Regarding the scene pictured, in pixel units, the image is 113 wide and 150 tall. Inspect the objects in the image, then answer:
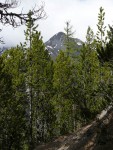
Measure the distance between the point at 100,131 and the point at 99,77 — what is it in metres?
24.1

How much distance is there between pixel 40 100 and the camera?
3862 centimetres

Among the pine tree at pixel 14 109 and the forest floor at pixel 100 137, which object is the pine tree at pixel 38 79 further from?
the forest floor at pixel 100 137

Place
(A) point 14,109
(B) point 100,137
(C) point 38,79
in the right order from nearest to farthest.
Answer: (B) point 100,137 < (A) point 14,109 < (C) point 38,79

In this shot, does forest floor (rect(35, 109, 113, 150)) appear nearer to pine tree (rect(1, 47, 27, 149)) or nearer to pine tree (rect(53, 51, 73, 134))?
pine tree (rect(1, 47, 27, 149))

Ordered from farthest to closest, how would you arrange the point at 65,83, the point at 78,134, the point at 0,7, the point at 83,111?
the point at 65,83, the point at 78,134, the point at 83,111, the point at 0,7

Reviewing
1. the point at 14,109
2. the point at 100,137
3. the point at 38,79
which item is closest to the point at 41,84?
the point at 38,79

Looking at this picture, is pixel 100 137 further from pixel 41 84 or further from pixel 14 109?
pixel 41 84

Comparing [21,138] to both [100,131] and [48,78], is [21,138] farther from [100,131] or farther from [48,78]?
[100,131]

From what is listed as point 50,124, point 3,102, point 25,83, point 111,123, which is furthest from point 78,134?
point 50,124

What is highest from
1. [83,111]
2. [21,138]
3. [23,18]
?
[23,18]

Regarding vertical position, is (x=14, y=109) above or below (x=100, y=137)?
above

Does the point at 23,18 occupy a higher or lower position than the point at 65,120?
higher

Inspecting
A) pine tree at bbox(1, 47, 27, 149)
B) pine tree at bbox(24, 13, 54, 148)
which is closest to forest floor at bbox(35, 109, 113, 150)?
pine tree at bbox(1, 47, 27, 149)

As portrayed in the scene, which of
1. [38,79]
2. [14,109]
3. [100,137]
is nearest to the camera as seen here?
[100,137]
